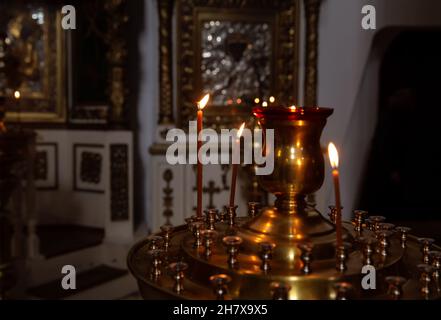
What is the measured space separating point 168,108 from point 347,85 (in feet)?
5.34

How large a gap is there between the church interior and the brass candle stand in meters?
2.49

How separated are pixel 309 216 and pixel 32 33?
196 inches

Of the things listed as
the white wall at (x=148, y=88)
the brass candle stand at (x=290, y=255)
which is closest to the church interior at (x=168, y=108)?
the white wall at (x=148, y=88)

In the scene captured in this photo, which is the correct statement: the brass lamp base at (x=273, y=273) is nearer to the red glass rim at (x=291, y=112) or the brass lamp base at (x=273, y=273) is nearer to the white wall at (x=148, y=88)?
the red glass rim at (x=291, y=112)

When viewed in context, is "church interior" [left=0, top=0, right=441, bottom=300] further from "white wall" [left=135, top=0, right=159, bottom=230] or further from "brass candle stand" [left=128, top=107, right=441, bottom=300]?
"brass candle stand" [left=128, top=107, right=441, bottom=300]

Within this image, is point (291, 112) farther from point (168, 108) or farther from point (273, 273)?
point (168, 108)

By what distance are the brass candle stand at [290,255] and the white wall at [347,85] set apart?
3757 millimetres

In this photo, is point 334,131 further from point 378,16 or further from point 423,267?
point 423,267

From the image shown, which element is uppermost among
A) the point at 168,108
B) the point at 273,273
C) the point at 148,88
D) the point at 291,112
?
the point at 148,88

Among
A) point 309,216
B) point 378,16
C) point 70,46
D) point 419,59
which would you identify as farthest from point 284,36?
point 309,216

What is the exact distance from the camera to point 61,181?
18.3 ft

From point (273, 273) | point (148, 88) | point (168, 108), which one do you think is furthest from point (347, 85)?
point (273, 273)

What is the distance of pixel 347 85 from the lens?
4.91 metres

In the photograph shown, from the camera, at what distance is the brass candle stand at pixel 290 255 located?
3.01ft
